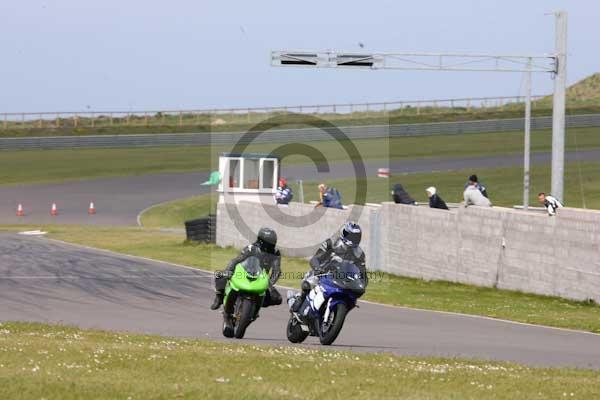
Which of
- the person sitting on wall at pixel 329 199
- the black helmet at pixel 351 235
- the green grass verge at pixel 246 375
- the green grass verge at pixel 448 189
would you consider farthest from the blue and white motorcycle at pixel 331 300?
the green grass verge at pixel 448 189

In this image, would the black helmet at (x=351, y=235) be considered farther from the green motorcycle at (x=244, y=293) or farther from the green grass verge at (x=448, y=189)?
the green grass verge at (x=448, y=189)

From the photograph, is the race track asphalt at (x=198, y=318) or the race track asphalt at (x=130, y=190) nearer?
the race track asphalt at (x=198, y=318)

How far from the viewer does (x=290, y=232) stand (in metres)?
32.4

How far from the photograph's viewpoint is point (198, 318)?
18297mm

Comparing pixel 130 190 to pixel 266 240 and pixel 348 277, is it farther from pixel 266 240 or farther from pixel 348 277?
pixel 348 277

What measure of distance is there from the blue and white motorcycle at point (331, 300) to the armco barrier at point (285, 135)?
55178 millimetres

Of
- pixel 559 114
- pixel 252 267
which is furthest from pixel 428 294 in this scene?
pixel 252 267

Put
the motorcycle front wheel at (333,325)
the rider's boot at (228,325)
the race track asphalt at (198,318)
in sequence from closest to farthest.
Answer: the motorcycle front wheel at (333,325), the race track asphalt at (198,318), the rider's boot at (228,325)

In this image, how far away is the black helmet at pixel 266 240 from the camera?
1435cm

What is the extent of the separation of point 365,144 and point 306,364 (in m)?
59.1

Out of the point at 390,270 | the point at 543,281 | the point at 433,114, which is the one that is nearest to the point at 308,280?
the point at 543,281

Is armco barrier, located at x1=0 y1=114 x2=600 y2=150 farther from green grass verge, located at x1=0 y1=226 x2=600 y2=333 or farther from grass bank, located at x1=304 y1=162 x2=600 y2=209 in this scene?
green grass verge, located at x1=0 y1=226 x2=600 y2=333

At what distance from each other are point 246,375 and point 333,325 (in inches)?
158

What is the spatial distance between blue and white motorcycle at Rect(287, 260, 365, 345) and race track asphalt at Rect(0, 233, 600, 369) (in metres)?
0.28
